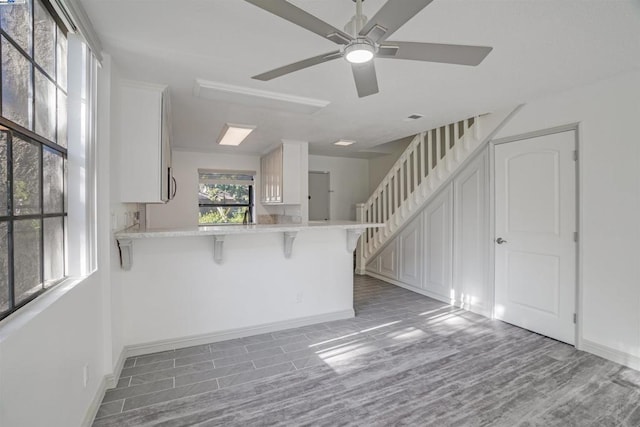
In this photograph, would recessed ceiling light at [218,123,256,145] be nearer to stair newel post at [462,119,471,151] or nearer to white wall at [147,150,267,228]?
white wall at [147,150,267,228]

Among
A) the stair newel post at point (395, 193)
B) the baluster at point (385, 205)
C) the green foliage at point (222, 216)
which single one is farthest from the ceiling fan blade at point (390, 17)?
the green foliage at point (222, 216)

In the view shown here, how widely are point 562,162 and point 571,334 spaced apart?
1.66 meters

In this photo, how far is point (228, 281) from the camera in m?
3.11

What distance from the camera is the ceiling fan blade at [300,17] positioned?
4.05ft

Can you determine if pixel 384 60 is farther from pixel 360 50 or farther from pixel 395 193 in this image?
pixel 395 193

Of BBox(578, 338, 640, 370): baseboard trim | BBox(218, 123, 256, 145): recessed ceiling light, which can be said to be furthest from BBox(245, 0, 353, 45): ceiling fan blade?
BBox(578, 338, 640, 370): baseboard trim

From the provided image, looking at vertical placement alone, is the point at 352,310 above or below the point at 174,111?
below

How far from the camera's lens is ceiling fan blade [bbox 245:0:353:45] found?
124 cm

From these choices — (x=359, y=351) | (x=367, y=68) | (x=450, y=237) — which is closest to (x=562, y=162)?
(x=450, y=237)

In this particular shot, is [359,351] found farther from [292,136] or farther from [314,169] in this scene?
[314,169]

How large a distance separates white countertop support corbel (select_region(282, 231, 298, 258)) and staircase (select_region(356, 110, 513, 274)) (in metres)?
2.23

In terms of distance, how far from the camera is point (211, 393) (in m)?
2.19

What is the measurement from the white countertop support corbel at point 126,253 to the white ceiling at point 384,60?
1.34 m

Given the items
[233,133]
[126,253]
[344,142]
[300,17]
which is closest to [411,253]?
[344,142]
